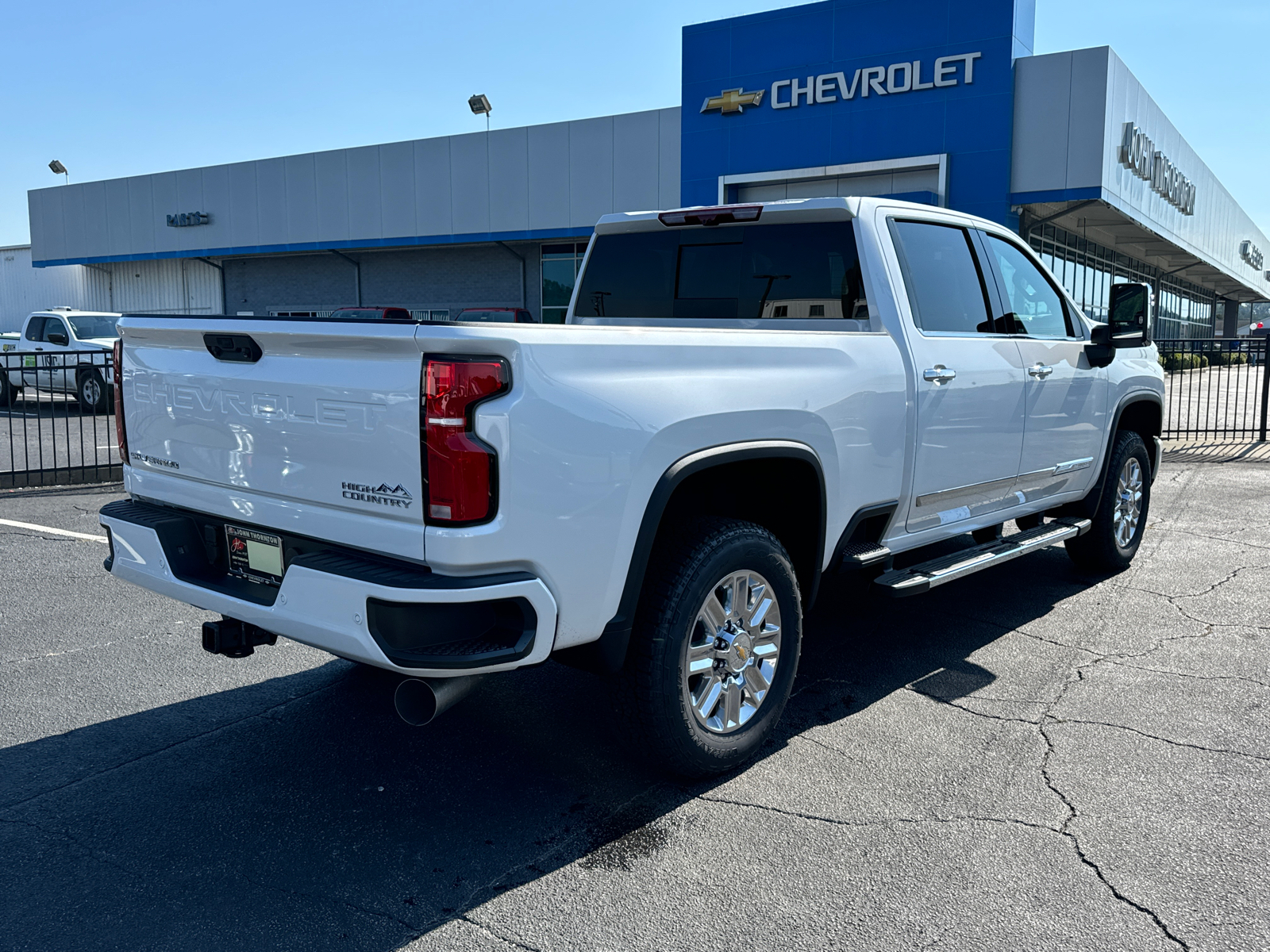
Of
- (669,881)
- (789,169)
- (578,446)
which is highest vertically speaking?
(789,169)

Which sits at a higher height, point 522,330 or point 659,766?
point 522,330

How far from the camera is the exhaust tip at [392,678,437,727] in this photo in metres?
2.96

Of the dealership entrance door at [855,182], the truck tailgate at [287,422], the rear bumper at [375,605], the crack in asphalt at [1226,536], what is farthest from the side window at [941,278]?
the dealership entrance door at [855,182]

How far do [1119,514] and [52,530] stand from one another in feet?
25.8

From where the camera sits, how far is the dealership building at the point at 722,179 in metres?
19.2

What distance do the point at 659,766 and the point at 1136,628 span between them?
330 cm

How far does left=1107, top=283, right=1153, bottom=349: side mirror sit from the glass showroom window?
75.9 ft

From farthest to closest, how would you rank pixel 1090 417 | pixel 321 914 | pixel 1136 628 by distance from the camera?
pixel 1090 417 → pixel 1136 628 → pixel 321 914

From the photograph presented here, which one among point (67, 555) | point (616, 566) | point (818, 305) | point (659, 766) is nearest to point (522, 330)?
point (616, 566)

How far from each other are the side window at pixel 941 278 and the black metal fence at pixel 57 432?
7221mm

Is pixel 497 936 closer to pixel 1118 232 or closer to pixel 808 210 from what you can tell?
pixel 808 210

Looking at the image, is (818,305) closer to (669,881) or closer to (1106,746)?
(1106,746)

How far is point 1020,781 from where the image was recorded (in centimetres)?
364

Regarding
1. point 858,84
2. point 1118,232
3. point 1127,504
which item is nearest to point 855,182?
point 858,84
